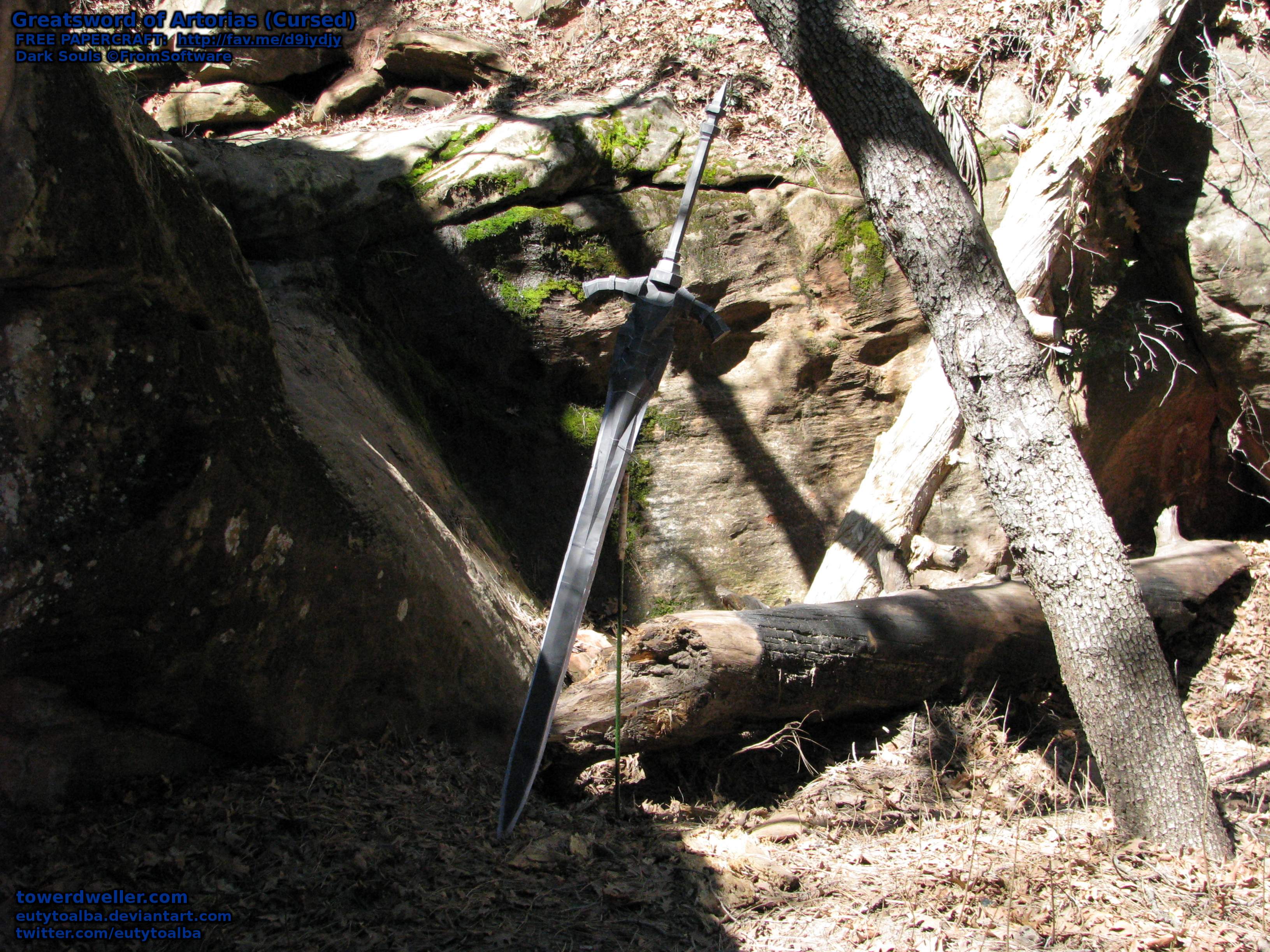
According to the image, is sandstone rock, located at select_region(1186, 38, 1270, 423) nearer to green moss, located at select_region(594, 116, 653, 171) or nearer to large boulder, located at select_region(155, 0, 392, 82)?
green moss, located at select_region(594, 116, 653, 171)

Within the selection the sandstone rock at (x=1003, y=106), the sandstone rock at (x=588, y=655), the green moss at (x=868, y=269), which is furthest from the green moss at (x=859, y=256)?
the sandstone rock at (x=588, y=655)

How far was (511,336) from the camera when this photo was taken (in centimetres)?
638

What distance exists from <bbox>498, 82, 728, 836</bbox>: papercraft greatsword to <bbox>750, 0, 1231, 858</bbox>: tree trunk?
743 mm

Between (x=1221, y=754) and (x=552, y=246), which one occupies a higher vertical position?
(x=552, y=246)

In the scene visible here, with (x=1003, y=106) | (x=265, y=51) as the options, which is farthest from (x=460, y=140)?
(x=1003, y=106)

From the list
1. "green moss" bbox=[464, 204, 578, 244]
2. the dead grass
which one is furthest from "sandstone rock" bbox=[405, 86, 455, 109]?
"green moss" bbox=[464, 204, 578, 244]

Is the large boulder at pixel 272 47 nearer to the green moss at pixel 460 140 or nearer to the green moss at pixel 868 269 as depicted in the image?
the green moss at pixel 460 140

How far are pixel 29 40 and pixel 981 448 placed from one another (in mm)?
3583

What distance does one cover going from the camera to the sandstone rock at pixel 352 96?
7.09 m

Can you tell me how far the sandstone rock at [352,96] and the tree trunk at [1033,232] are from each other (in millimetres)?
5195

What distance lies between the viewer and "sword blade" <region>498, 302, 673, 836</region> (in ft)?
10.4

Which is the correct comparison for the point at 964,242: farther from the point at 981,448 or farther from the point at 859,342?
the point at 859,342

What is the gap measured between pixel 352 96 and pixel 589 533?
18.0ft

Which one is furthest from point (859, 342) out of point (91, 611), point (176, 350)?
point (91, 611)
